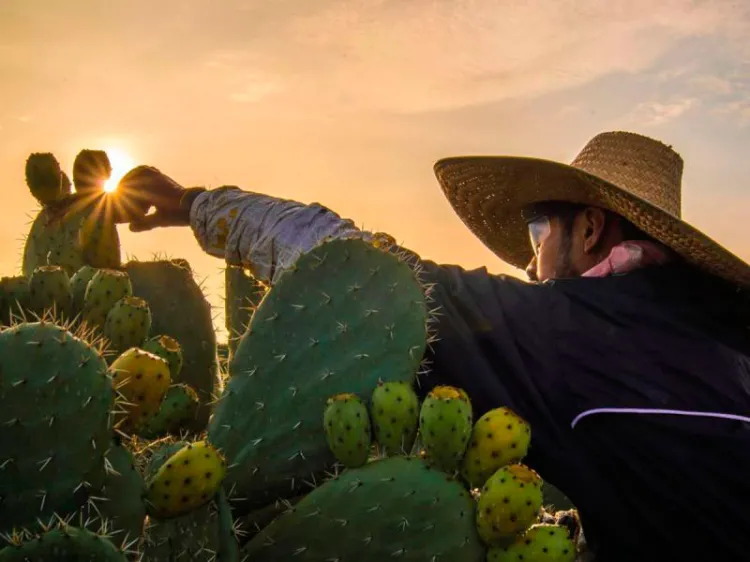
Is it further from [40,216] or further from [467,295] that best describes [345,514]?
[40,216]

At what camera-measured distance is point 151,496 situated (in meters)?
1.04

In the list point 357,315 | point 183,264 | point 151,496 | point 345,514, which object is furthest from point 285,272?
point 151,496

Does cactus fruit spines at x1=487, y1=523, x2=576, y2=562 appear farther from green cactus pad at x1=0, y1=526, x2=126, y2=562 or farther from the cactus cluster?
green cactus pad at x1=0, y1=526, x2=126, y2=562

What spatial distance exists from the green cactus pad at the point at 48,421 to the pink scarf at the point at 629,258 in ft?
3.85

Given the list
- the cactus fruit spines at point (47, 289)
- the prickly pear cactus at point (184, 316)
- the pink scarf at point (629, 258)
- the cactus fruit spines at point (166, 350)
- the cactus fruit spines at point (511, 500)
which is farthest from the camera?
the pink scarf at point (629, 258)

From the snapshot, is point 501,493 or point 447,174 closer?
point 501,493

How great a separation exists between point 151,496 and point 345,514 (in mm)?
323

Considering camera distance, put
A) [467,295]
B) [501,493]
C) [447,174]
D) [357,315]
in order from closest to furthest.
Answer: [501,493] < [357,315] < [467,295] < [447,174]

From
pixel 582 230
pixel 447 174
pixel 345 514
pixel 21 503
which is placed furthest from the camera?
pixel 447 174

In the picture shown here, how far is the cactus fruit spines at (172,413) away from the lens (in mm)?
1369

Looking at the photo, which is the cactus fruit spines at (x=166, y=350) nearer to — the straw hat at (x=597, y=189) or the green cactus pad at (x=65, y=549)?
the green cactus pad at (x=65, y=549)

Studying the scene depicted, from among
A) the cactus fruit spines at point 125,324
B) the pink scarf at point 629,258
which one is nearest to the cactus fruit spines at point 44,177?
the cactus fruit spines at point 125,324

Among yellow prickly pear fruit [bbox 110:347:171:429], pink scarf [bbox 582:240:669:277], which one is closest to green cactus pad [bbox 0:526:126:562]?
yellow prickly pear fruit [bbox 110:347:171:429]

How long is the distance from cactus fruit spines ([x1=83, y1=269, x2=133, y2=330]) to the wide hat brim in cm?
101
